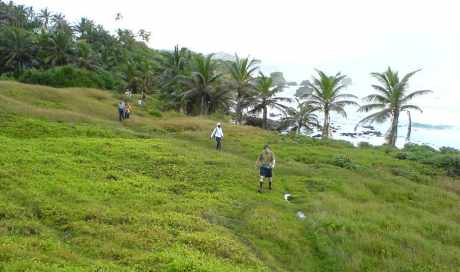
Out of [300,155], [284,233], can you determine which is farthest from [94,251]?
[300,155]

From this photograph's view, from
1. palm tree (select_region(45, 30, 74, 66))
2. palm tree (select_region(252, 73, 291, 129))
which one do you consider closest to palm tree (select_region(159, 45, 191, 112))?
palm tree (select_region(252, 73, 291, 129))

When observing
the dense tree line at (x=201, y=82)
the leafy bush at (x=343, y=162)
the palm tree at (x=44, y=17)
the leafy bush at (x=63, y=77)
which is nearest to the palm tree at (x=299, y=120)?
the dense tree line at (x=201, y=82)

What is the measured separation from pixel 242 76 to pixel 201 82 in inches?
166

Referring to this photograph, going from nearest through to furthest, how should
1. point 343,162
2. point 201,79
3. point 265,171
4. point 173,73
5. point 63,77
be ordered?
point 265,171
point 343,162
point 201,79
point 173,73
point 63,77

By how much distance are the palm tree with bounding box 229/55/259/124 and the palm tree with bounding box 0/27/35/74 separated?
3107 centimetres

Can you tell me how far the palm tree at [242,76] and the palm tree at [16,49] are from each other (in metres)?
31.1

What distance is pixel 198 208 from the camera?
15.0 m

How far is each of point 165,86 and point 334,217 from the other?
36.6 m

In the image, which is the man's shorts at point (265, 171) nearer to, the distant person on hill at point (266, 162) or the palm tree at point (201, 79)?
the distant person on hill at point (266, 162)

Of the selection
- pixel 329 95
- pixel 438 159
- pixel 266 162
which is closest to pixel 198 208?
pixel 266 162

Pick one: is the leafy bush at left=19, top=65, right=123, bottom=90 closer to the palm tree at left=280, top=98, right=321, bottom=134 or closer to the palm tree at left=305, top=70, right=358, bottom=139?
the palm tree at left=280, top=98, right=321, bottom=134

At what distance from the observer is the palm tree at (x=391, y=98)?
1494 inches

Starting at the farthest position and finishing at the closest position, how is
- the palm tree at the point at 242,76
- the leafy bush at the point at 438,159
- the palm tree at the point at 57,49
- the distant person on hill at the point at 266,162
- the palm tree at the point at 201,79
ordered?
the palm tree at the point at 57,49 → the palm tree at the point at 201,79 → the palm tree at the point at 242,76 → the leafy bush at the point at 438,159 → the distant person on hill at the point at 266,162

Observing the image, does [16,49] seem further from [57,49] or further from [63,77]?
[63,77]
